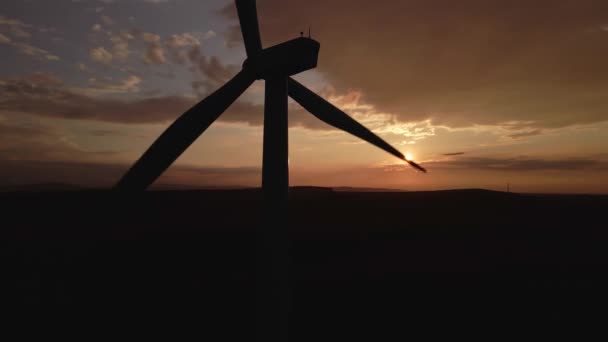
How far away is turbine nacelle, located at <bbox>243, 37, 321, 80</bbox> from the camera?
8625 millimetres

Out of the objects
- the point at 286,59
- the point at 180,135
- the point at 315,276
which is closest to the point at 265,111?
the point at 286,59

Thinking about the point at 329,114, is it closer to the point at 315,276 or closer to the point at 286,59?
the point at 286,59

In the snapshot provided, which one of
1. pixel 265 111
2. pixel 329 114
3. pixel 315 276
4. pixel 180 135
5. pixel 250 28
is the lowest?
pixel 315 276

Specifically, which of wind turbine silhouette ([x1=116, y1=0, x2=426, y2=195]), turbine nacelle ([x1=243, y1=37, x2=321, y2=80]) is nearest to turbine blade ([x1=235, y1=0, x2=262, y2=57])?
wind turbine silhouette ([x1=116, y1=0, x2=426, y2=195])

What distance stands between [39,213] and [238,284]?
57.8 m

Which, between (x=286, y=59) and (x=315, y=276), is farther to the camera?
(x=315, y=276)

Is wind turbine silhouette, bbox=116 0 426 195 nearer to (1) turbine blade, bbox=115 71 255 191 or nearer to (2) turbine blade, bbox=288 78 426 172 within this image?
(1) turbine blade, bbox=115 71 255 191

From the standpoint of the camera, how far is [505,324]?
1861 centimetres

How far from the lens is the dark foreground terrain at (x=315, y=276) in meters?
19.1

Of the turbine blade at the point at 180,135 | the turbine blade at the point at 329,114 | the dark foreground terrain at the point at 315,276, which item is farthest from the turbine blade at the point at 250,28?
the dark foreground terrain at the point at 315,276

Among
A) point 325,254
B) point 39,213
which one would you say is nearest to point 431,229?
point 325,254

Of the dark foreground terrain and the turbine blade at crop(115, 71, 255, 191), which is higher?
the turbine blade at crop(115, 71, 255, 191)

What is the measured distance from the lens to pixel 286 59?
8922mm

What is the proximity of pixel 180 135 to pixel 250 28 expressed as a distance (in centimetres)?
410
